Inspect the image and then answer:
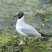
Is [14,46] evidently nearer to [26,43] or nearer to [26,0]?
[26,43]

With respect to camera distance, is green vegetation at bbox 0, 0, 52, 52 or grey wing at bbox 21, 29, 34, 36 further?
grey wing at bbox 21, 29, 34, 36

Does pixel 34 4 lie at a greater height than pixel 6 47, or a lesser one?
greater

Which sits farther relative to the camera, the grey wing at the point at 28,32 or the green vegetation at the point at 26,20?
the grey wing at the point at 28,32

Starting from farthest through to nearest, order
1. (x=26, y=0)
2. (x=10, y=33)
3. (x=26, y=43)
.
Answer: (x=26, y=0) < (x=10, y=33) < (x=26, y=43)

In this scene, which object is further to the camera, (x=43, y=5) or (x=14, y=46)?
(x=43, y=5)

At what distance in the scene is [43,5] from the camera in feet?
40.3

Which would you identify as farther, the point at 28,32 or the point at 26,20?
the point at 26,20

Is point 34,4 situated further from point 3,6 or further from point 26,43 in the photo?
point 26,43

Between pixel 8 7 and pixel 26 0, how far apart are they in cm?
108

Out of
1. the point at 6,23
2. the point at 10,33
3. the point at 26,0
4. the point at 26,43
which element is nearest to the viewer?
the point at 26,43

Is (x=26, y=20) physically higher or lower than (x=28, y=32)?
higher

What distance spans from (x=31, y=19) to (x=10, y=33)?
1608 mm

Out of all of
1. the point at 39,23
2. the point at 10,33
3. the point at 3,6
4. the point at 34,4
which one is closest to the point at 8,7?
the point at 3,6

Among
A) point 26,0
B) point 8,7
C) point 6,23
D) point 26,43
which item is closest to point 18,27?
point 26,43
